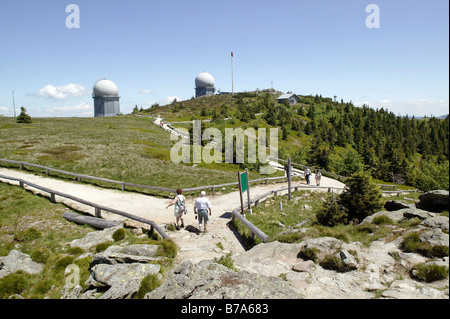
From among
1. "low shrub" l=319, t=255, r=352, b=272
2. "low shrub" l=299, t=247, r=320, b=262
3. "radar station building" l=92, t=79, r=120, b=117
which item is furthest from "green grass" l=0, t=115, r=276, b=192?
"radar station building" l=92, t=79, r=120, b=117

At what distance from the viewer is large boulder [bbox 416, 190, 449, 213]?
9.91m

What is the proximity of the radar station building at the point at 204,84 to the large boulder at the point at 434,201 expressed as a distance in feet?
460

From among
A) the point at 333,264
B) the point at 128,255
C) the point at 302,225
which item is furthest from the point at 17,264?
the point at 302,225

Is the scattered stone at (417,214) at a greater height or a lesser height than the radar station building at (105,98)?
lesser

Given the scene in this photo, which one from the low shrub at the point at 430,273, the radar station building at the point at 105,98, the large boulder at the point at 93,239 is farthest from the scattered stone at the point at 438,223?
the radar station building at the point at 105,98

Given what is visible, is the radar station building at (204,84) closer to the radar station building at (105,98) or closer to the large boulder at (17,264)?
the radar station building at (105,98)

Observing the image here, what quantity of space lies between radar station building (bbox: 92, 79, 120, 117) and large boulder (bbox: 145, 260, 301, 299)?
118143 millimetres

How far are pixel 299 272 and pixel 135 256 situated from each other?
18.0 feet

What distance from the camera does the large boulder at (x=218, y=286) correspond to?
6.54m

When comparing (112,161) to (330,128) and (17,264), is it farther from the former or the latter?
(330,128)

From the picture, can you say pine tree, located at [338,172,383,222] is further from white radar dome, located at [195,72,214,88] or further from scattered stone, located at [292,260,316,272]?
white radar dome, located at [195,72,214,88]

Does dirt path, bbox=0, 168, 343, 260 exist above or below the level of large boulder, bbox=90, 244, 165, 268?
below
